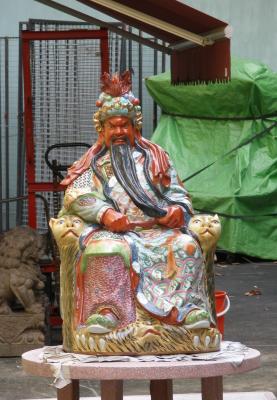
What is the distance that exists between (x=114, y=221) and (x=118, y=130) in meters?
0.54

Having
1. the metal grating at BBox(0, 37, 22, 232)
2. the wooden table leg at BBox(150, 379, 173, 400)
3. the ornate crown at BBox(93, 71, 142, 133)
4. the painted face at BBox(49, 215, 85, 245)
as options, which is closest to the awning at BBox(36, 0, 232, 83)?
the ornate crown at BBox(93, 71, 142, 133)

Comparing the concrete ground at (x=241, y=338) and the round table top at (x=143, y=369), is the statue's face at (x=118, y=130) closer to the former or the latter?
the round table top at (x=143, y=369)

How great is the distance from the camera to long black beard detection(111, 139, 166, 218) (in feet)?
19.9

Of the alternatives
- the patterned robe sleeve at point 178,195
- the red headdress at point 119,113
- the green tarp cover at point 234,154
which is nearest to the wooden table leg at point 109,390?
the patterned robe sleeve at point 178,195

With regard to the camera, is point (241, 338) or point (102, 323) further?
point (241, 338)

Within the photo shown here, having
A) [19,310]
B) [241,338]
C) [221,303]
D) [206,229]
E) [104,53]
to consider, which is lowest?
[241,338]

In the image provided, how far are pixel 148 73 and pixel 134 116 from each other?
707 centimetres

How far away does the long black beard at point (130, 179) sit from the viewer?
19.9 feet

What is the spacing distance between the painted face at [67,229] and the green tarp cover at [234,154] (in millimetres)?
6298

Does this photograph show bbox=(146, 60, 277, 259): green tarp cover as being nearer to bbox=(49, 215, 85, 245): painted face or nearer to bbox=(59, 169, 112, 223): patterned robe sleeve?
bbox=(59, 169, 112, 223): patterned robe sleeve

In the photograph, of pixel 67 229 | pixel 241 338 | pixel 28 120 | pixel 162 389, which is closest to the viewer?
pixel 67 229

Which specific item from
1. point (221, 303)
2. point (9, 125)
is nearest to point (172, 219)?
point (221, 303)

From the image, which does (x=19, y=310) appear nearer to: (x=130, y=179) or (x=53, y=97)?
(x=53, y=97)

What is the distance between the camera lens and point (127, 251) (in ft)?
19.3
